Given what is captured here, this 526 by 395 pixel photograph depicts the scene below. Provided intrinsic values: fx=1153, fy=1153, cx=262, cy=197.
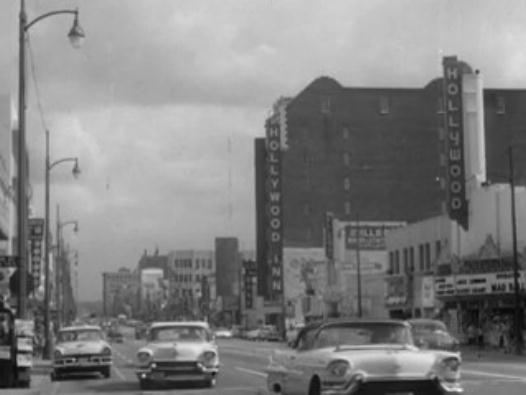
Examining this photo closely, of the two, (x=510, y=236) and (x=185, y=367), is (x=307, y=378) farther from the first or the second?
(x=510, y=236)

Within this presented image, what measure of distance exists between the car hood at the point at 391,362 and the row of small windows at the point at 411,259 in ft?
174

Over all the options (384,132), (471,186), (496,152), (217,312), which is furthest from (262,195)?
(471,186)

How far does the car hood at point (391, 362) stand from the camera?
52.6ft

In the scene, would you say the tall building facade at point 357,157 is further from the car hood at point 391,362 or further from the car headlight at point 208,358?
the car hood at point 391,362

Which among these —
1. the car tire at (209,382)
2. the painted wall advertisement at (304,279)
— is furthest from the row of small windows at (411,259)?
the car tire at (209,382)

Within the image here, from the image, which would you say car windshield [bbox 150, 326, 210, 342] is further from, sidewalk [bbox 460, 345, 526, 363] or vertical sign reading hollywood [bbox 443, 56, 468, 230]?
vertical sign reading hollywood [bbox 443, 56, 468, 230]

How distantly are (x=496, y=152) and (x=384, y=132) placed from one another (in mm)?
11859

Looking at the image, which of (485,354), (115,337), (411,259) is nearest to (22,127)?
(485,354)

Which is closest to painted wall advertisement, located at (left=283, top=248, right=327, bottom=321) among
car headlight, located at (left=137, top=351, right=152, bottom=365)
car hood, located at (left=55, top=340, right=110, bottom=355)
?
car hood, located at (left=55, top=340, right=110, bottom=355)

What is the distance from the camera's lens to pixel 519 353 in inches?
2035

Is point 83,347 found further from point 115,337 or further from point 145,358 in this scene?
point 115,337

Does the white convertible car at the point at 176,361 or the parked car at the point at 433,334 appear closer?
the white convertible car at the point at 176,361

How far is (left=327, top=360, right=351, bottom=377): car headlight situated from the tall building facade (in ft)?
312

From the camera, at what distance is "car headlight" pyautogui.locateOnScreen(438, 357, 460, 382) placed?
53.6ft
